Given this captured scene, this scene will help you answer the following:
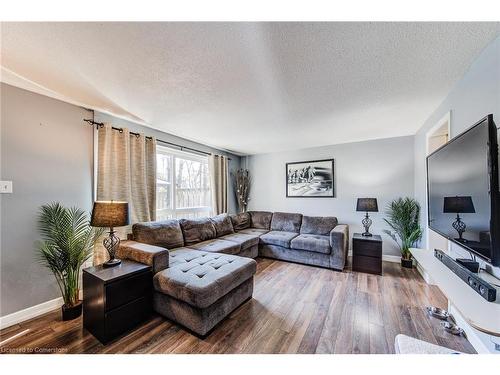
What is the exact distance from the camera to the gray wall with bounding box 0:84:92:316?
1782mm

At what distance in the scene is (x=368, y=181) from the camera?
146 inches

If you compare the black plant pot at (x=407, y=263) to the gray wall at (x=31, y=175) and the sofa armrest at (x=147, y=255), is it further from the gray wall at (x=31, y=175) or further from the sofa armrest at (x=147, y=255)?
the gray wall at (x=31, y=175)

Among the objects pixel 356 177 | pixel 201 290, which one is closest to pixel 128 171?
pixel 201 290

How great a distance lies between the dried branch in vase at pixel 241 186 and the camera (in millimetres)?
4863

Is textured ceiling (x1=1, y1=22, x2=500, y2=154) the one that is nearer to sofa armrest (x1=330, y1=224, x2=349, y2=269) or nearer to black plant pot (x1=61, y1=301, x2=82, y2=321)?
sofa armrest (x1=330, y1=224, x2=349, y2=269)

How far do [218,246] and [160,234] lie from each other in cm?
82

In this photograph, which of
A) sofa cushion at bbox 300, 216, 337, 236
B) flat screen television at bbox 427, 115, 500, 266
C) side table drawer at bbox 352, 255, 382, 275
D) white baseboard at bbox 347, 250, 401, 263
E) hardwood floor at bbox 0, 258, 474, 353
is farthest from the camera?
sofa cushion at bbox 300, 216, 337, 236

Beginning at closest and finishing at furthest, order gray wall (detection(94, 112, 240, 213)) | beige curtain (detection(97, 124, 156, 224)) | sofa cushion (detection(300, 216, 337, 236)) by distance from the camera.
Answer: beige curtain (detection(97, 124, 156, 224)) → gray wall (detection(94, 112, 240, 213)) → sofa cushion (detection(300, 216, 337, 236))

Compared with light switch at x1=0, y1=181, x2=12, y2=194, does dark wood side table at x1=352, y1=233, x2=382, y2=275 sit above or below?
below

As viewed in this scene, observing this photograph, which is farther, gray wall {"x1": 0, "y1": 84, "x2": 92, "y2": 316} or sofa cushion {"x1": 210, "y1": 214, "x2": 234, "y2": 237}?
sofa cushion {"x1": 210, "y1": 214, "x2": 234, "y2": 237}

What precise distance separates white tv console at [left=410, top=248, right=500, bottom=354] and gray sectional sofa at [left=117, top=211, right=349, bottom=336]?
1503 millimetres

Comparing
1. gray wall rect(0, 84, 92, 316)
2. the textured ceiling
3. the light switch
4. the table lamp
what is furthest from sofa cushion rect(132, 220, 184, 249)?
the textured ceiling

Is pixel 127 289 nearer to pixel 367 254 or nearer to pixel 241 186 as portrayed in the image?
pixel 367 254

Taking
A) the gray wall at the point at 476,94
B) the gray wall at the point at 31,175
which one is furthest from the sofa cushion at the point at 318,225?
the gray wall at the point at 31,175
